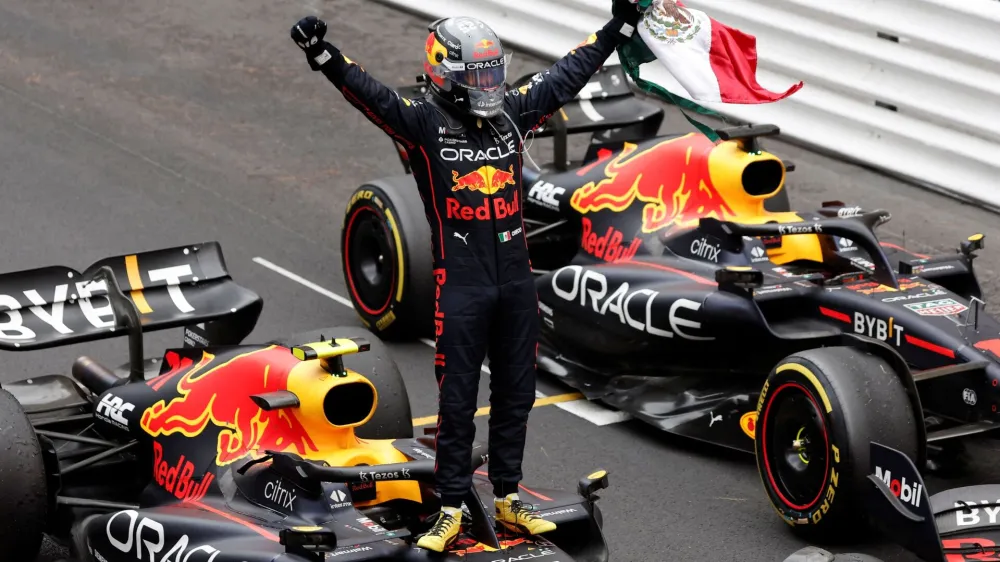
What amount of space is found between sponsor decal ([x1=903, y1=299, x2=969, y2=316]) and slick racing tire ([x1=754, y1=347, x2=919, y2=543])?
2.55 ft

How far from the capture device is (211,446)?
7.42m

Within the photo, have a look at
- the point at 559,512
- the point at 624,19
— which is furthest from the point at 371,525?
the point at 624,19

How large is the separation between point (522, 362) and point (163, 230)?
655cm

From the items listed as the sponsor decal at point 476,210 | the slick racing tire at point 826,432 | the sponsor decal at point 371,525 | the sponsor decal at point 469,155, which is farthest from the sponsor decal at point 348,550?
the slick racing tire at point 826,432

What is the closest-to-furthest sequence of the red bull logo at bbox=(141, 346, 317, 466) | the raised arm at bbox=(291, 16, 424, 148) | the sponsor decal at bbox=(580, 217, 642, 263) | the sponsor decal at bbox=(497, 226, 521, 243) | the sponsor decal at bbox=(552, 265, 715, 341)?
the raised arm at bbox=(291, 16, 424, 148) → the sponsor decal at bbox=(497, 226, 521, 243) → the red bull logo at bbox=(141, 346, 317, 466) → the sponsor decal at bbox=(552, 265, 715, 341) → the sponsor decal at bbox=(580, 217, 642, 263)

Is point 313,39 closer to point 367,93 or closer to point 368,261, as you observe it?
point 367,93

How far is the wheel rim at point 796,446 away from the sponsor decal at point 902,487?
18.9 inches

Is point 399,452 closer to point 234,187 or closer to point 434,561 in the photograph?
point 434,561

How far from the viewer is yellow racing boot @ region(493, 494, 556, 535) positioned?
6.80 metres

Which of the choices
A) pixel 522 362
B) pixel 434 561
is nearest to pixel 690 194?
pixel 522 362

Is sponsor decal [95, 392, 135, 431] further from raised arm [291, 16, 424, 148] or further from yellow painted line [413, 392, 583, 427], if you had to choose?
yellow painted line [413, 392, 583, 427]

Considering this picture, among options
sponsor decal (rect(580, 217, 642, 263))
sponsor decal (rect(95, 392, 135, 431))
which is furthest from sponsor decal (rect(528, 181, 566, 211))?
sponsor decal (rect(95, 392, 135, 431))

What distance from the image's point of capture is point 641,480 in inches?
352

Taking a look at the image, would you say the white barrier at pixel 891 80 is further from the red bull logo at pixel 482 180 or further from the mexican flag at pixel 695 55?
the red bull logo at pixel 482 180
